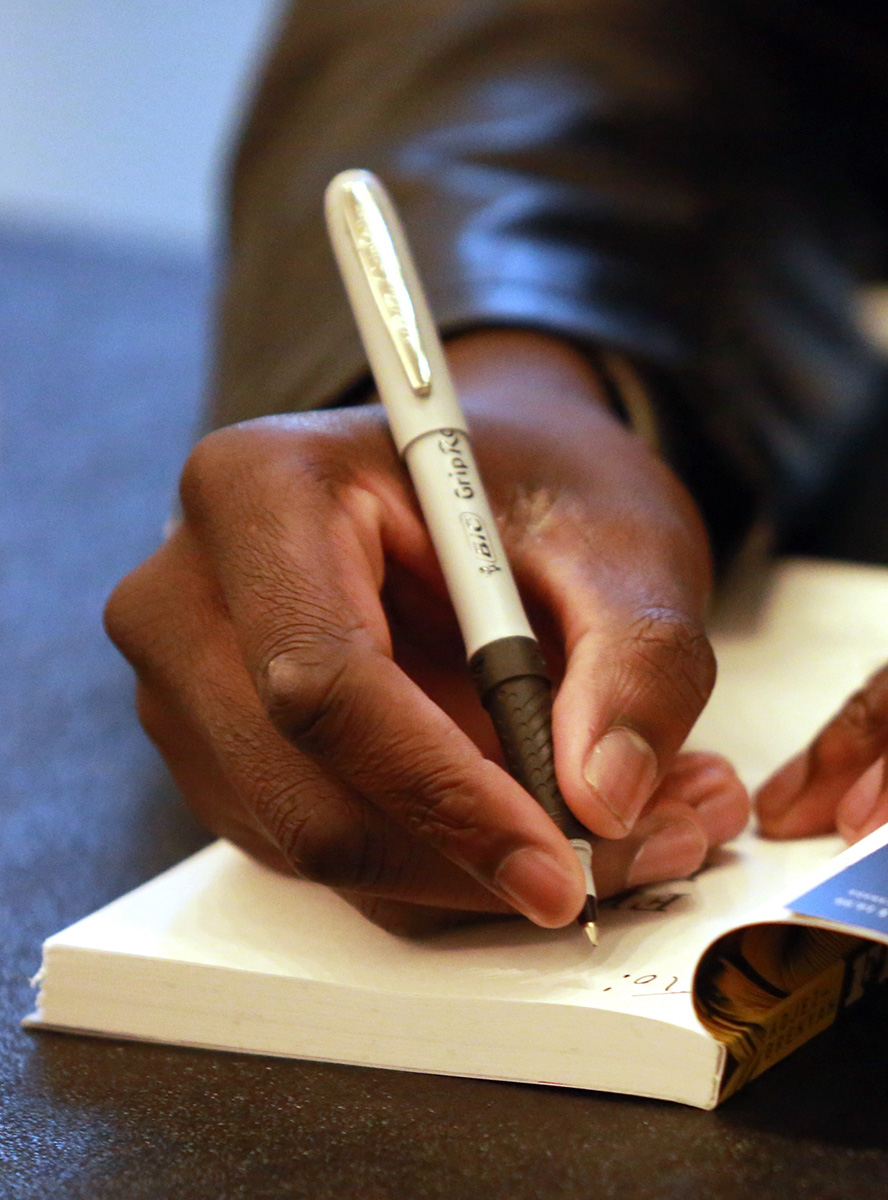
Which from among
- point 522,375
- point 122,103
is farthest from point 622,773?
point 122,103

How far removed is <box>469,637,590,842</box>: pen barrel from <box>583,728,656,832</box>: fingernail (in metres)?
0.01

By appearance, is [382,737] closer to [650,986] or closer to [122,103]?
[650,986]

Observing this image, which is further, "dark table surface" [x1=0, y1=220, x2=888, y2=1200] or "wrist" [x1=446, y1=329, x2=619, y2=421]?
"wrist" [x1=446, y1=329, x2=619, y2=421]

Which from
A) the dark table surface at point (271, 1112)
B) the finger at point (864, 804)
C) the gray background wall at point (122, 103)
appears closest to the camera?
the dark table surface at point (271, 1112)

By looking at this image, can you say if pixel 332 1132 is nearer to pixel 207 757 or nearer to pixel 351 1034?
pixel 351 1034

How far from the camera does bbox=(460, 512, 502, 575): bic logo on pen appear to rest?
16.0 inches

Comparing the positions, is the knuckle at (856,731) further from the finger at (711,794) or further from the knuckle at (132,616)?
the knuckle at (132,616)

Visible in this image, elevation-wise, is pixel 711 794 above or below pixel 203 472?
below

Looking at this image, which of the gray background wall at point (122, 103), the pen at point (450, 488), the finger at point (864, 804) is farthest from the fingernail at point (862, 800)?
the gray background wall at point (122, 103)

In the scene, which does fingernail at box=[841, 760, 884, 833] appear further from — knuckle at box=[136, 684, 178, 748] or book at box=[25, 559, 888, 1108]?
knuckle at box=[136, 684, 178, 748]

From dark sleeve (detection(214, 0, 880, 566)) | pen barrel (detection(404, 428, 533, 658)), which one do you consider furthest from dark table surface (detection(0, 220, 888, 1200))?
dark sleeve (detection(214, 0, 880, 566))

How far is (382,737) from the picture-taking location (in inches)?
14.0

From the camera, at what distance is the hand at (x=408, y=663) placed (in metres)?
0.36

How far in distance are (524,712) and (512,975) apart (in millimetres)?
75
